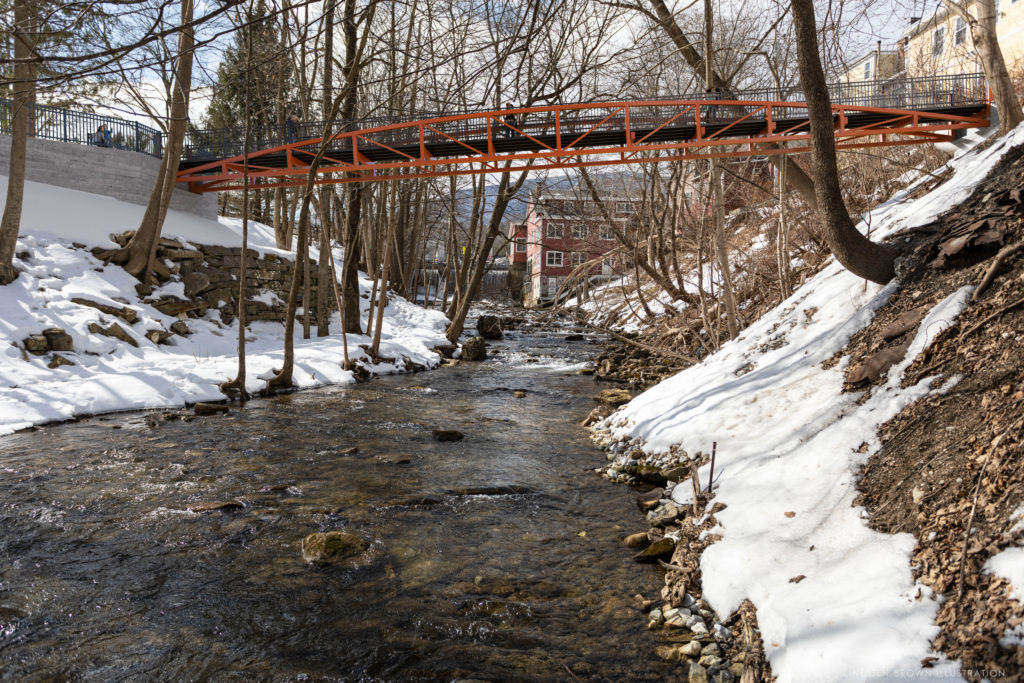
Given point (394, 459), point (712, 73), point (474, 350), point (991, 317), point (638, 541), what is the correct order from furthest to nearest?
1. point (474, 350)
2. point (712, 73)
3. point (394, 459)
4. point (638, 541)
5. point (991, 317)

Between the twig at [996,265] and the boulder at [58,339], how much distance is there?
14.8 m

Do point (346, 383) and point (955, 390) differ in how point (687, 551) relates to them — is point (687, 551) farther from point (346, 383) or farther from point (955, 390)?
point (346, 383)

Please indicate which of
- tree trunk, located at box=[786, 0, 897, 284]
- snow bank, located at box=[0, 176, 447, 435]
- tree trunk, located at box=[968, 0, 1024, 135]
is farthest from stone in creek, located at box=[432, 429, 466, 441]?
tree trunk, located at box=[968, 0, 1024, 135]

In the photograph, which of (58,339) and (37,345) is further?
(58,339)

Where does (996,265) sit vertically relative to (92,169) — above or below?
below

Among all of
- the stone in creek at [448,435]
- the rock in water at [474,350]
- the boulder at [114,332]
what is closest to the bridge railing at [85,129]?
the boulder at [114,332]

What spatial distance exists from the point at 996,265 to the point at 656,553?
11.8 feet

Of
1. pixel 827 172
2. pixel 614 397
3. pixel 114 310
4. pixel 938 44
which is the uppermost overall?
pixel 938 44

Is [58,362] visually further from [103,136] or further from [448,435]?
[103,136]

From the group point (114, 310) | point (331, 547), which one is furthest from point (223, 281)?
point (331, 547)

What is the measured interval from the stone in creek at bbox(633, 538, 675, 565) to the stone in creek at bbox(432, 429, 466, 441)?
4.76m

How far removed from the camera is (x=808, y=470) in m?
5.10

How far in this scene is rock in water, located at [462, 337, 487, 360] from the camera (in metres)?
19.9

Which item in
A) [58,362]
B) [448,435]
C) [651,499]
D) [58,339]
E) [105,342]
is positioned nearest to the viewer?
[651,499]
